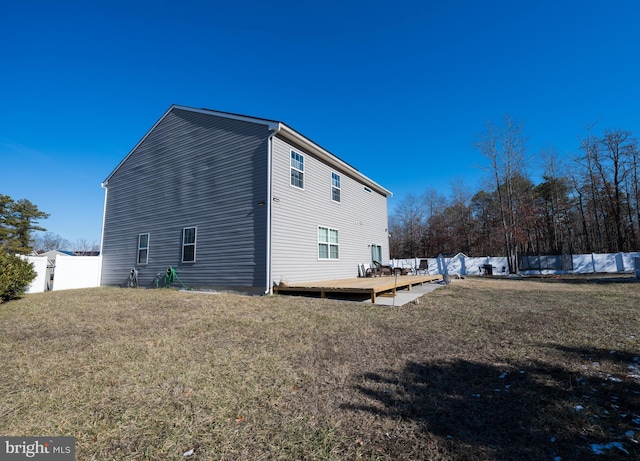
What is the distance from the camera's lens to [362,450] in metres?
2.01

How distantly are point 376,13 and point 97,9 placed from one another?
360 inches

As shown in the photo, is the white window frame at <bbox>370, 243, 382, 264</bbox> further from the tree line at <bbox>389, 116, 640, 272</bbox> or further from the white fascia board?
the tree line at <bbox>389, 116, 640, 272</bbox>

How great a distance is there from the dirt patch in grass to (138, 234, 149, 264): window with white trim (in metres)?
6.24

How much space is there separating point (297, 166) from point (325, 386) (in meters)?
8.64

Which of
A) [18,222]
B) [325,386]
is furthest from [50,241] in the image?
[325,386]

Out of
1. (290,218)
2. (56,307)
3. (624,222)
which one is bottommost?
(56,307)

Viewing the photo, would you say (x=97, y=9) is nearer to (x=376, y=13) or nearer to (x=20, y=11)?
(x=20, y=11)

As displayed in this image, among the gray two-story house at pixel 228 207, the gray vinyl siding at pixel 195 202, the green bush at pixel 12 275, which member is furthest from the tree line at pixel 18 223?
the green bush at pixel 12 275

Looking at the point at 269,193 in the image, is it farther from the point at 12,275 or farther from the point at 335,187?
the point at 12,275

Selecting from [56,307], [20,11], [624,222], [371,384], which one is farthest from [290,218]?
[624,222]

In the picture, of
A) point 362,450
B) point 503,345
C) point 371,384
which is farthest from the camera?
point 503,345

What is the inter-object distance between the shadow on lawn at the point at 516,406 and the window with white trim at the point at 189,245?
9.05 meters

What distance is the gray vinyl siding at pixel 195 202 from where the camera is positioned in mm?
9422

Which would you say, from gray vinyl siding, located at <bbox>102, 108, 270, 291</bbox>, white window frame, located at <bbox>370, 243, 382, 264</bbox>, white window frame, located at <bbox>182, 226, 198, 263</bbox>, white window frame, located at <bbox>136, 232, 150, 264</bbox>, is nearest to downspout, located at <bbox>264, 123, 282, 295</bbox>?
gray vinyl siding, located at <bbox>102, 108, 270, 291</bbox>
